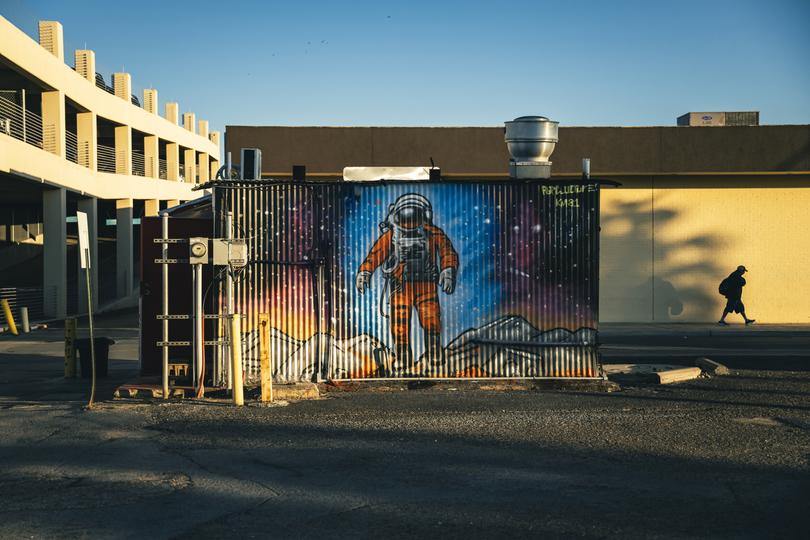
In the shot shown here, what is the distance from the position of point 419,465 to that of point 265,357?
14.4 feet

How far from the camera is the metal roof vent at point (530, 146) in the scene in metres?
14.5

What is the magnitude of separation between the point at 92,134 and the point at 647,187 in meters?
27.7

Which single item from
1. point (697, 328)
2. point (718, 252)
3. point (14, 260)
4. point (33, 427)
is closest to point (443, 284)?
point (33, 427)

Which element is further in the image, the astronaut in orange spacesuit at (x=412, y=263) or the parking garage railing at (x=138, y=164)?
the parking garage railing at (x=138, y=164)

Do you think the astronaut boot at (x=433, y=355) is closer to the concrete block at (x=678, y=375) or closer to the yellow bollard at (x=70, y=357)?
the concrete block at (x=678, y=375)

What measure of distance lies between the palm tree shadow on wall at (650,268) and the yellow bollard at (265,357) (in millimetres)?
17079

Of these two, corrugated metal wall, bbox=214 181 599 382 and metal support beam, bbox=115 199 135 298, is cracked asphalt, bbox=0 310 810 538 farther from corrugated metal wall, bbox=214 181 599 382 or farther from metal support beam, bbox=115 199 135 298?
metal support beam, bbox=115 199 135 298

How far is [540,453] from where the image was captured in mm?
9102

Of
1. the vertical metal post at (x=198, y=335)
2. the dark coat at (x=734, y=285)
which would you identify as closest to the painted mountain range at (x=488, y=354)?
the vertical metal post at (x=198, y=335)

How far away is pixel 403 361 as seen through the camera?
13.8 metres

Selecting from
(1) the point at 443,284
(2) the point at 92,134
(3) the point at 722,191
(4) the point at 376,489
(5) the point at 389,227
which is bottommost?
(4) the point at 376,489

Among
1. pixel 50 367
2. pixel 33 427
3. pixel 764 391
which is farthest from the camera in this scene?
pixel 50 367

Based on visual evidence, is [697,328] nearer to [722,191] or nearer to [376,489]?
A: [722,191]

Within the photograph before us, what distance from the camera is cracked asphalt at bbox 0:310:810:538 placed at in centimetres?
674
